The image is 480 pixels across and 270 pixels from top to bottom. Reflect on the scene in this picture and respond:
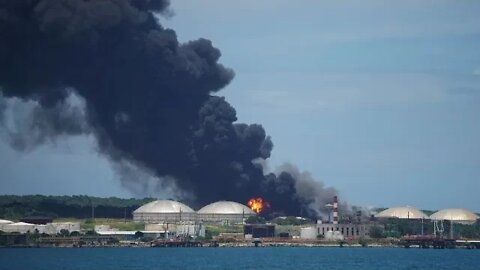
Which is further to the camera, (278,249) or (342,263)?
(278,249)

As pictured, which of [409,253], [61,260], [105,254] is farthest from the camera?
[409,253]

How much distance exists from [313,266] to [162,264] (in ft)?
52.7

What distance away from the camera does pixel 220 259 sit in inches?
6225

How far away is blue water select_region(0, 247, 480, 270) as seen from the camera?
142375 mm

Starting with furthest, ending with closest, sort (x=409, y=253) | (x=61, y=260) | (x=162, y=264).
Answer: (x=409, y=253) < (x=61, y=260) < (x=162, y=264)

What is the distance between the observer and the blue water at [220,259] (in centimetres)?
14238

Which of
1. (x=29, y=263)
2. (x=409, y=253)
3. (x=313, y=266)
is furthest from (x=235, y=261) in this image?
(x=409, y=253)

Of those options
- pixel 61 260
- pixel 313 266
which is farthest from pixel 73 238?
pixel 313 266

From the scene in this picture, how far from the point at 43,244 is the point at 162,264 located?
180 feet

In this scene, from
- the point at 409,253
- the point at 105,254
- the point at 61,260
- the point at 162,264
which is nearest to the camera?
the point at 162,264

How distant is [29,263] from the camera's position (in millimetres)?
146125

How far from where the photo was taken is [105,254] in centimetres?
17075

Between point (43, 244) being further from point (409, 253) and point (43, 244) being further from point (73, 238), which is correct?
point (409, 253)

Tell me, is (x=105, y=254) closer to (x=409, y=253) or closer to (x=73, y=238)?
(x=73, y=238)
